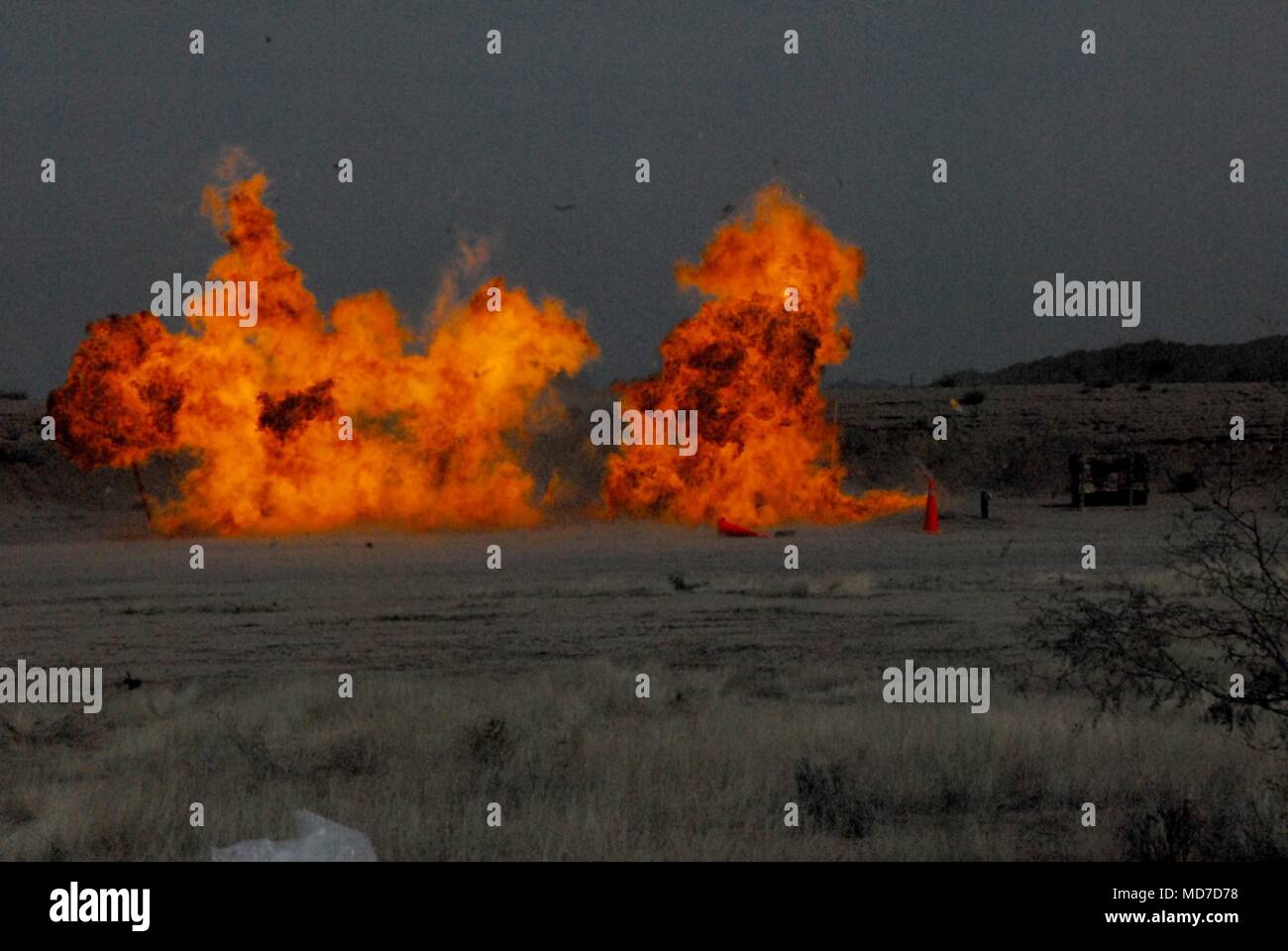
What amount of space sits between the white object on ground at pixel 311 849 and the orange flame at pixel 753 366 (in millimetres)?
28141

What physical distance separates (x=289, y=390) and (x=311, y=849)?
28.4 metres

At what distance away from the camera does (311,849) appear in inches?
335

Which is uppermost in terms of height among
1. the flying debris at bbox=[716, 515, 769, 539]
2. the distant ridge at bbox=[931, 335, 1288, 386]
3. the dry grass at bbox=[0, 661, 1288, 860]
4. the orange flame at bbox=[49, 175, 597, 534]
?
the distant ridge at bbox=[931, 335, 1288, 386]

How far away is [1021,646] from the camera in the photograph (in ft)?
59.4

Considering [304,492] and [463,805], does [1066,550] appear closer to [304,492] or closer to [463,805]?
[304,492]

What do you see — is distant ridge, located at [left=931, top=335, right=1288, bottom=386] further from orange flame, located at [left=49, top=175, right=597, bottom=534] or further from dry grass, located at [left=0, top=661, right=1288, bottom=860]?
dry grass, located at [left=0, top=661, right=1288, bottom=860]

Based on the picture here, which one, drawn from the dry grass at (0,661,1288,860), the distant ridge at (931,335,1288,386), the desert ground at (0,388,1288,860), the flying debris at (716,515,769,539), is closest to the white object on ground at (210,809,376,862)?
the desert ground at (0,388,1288,860)

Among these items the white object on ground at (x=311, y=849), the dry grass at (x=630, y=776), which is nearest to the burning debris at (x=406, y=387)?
the dry grass at (x=630, y=776)

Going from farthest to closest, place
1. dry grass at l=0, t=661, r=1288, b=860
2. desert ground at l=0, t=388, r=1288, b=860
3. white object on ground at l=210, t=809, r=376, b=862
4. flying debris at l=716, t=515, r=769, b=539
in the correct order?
flying debris at l=716, t=515, r=769, b=539 → desert ground at l=0, t=388, r=1288, b=860 → dry grass at l=0, t=661, r=1288, b=860 → white object on ground at l=210, t=809, r=376, b=862

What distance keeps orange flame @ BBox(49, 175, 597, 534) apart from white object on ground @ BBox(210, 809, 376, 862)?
91.0 feet

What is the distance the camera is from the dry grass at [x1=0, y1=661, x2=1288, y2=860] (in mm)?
9562

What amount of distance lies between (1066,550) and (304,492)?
17.4 metres

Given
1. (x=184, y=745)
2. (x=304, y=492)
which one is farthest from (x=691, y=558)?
(x=184, y=745)

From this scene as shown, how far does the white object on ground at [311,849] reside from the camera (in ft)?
27.6
